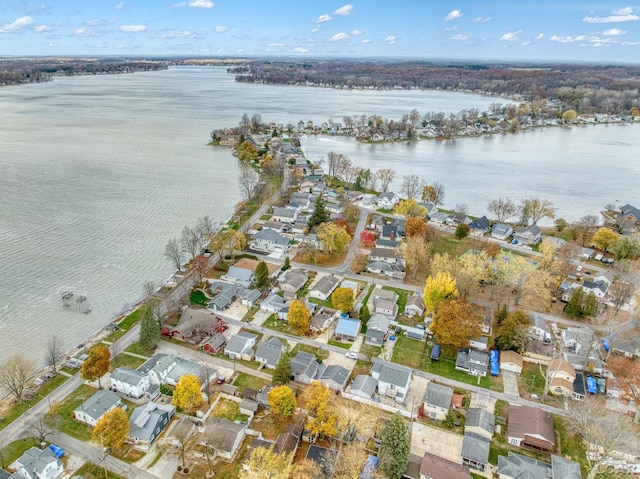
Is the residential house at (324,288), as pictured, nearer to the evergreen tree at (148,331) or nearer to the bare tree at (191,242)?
the bare tree at (191,242)

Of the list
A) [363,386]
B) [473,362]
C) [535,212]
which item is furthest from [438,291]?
[535,212]

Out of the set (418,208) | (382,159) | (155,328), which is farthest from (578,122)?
(155,328)

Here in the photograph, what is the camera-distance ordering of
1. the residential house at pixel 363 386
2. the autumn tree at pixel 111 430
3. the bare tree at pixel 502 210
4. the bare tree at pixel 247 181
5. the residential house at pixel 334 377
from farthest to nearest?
1. the bare tree at pixel 247 181
2. the bare tree at pixel 502 210
3. the residential house at pixel 334 377
4. the residential house at pixel 363 386
5. the autumn tree at pixel 111 430

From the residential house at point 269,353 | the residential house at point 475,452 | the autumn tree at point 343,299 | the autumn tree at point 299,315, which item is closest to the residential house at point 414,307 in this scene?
the autumn tree at point 343,299

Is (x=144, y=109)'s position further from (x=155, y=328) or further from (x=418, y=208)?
(x=155, y=328)

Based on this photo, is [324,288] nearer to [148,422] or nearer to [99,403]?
[148,422]
